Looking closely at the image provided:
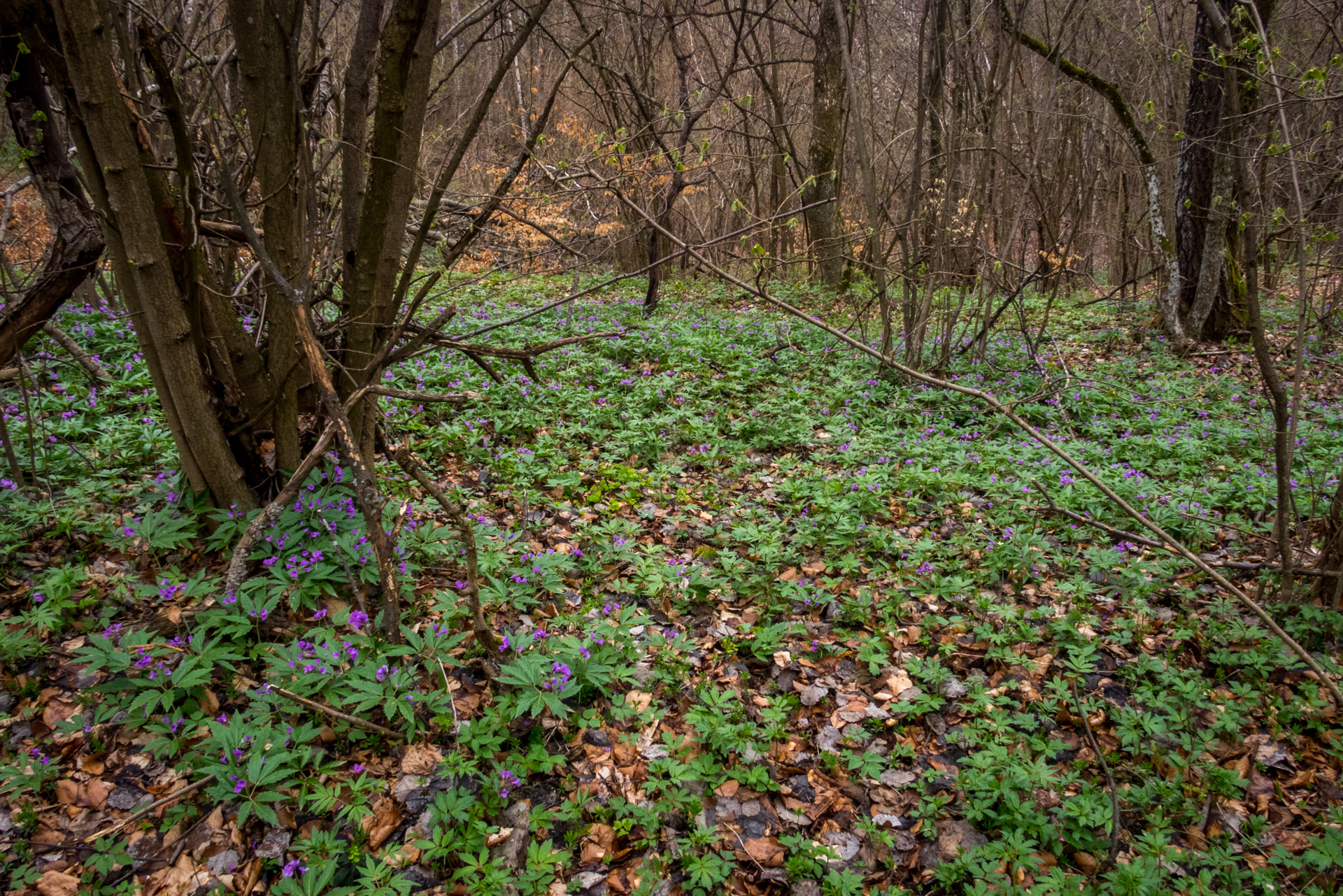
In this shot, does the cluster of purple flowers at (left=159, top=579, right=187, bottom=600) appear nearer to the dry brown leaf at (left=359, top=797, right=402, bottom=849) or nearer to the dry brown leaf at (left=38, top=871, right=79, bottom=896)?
the dry brown leaf at (left=38, top=871, right=79, bottom=896)

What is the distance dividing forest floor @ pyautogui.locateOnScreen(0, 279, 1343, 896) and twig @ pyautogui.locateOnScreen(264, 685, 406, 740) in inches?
0.5

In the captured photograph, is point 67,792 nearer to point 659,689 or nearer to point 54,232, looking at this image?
point 659,689

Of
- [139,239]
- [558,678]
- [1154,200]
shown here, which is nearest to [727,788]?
[558,678]

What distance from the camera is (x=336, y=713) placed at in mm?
2207

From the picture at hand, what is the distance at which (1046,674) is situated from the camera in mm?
2754

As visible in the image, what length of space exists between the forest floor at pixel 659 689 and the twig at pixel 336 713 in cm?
1

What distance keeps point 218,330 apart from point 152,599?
1.17m

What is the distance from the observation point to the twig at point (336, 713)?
2.19 metres

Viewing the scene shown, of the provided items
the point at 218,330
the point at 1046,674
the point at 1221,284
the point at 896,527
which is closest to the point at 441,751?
the point at 218,330

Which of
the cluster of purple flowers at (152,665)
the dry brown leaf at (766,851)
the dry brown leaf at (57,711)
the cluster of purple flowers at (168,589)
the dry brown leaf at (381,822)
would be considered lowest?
the dry brown leaf at (766,851)

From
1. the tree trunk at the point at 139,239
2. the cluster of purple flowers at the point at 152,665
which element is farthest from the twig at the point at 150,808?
the tree trunk at the point at 139,239

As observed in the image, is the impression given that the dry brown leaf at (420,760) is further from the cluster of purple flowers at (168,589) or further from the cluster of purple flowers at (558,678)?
the cluster of purple flowers at (168,589)

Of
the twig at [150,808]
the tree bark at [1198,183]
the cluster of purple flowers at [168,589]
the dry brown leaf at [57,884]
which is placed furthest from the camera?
the tree bark at [1198,183]

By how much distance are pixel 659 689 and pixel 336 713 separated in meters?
1.18
